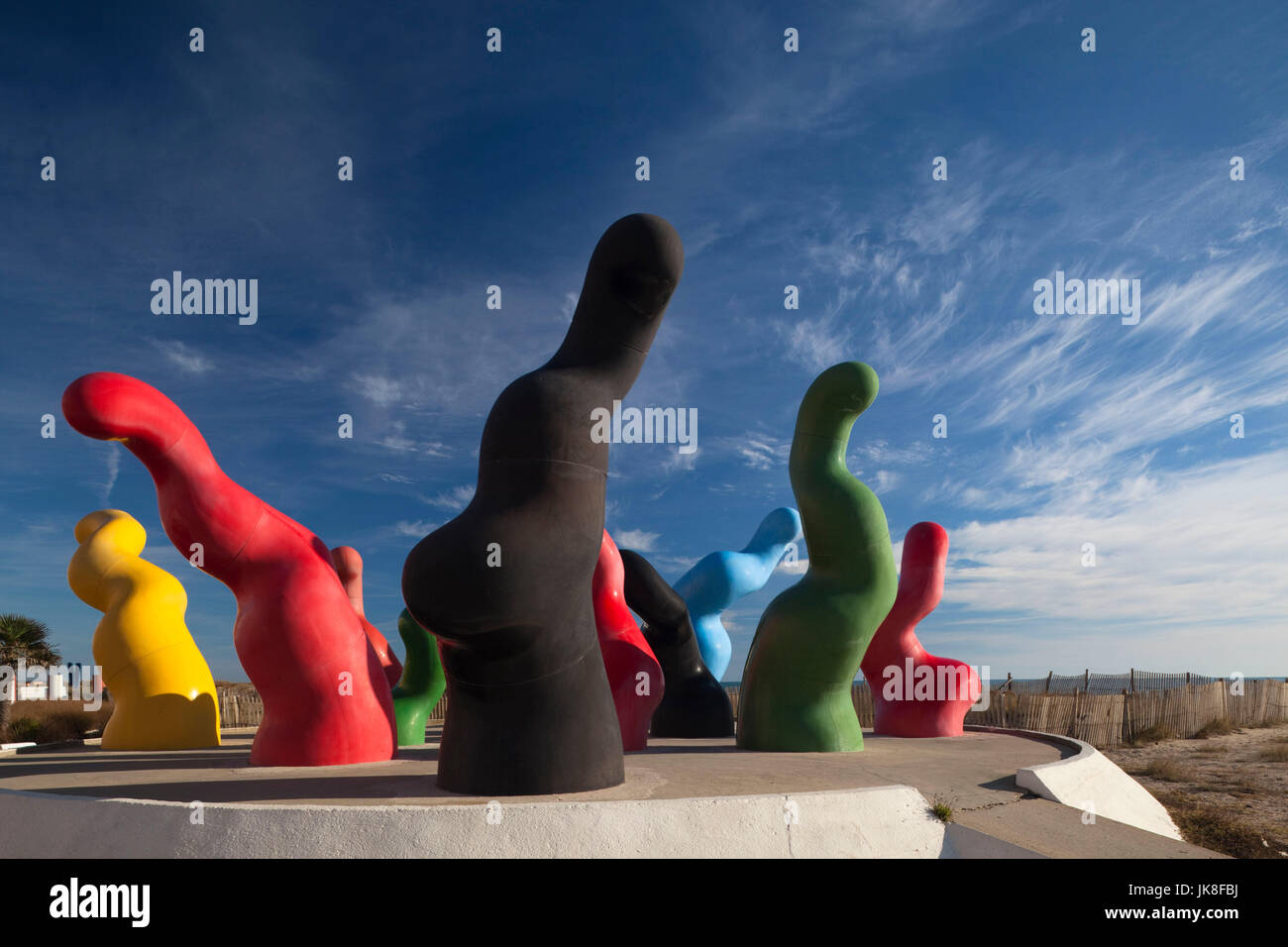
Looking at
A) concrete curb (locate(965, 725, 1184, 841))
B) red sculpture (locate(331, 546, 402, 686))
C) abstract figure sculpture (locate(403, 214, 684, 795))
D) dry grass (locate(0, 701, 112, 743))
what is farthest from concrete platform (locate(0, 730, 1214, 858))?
dry grass (locate(0, 701, 112, 743))

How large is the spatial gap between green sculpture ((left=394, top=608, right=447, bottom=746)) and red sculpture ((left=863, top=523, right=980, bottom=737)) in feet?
19.8

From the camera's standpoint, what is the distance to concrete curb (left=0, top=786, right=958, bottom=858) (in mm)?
5215

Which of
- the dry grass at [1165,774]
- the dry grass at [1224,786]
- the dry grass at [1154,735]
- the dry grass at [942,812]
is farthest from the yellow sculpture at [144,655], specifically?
the dry grass at [1154,735]

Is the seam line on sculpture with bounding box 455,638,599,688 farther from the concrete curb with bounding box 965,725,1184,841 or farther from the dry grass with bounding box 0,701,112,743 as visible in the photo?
the dry grass with bounding box 0,701,112,743

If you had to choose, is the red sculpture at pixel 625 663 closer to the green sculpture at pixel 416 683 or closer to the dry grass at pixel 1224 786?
the green sculpture at pixel 416 683

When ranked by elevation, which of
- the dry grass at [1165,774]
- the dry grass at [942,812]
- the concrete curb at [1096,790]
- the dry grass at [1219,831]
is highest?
the dry grass at [942,812]

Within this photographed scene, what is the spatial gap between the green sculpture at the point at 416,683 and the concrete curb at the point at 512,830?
6.20 meters

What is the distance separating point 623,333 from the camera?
7.04 m

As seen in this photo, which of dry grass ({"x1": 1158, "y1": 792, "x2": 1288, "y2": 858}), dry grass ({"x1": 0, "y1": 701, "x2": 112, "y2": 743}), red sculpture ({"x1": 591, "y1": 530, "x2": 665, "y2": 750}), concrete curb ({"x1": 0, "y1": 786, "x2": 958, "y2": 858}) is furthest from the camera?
dry grass ({"x1": 0, "y1": 701, "x2": 112, "y2": 743})

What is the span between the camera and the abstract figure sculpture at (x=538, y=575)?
6.17m

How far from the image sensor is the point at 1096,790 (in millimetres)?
8000

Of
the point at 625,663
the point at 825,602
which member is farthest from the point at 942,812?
the point at 625,663
